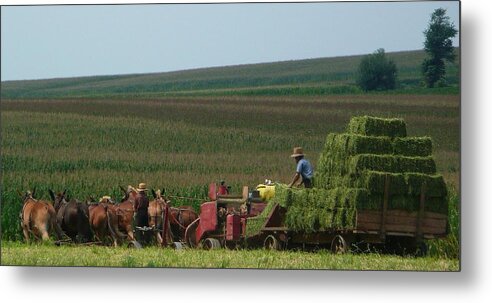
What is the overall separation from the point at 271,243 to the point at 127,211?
1757 millimetres

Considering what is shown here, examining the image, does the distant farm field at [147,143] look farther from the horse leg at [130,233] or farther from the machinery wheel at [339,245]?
the machinery wheel at [339,245]

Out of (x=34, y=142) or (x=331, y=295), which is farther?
(x=34, y=142)

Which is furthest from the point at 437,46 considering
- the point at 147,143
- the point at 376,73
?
the point at 147,143

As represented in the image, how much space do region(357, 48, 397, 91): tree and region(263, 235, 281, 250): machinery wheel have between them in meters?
1.95

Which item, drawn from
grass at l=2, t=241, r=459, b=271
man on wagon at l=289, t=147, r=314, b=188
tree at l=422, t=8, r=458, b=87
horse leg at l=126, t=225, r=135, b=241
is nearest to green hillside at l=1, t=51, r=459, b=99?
tree at l=422, t=8, r=458, b=87

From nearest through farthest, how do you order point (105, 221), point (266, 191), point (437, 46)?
point (437, 46) < point (266, 191) < point (105, 221)

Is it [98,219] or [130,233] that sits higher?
[98,219]

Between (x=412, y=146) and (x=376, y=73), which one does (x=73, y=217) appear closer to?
(x=376, y=73)

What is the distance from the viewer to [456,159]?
16.6 metres

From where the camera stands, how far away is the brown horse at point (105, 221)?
18016mm

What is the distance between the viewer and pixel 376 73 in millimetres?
17375

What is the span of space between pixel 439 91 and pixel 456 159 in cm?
83

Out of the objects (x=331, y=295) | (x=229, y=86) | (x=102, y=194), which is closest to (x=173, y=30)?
(x=229, y=86)

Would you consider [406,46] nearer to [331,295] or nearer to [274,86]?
[274,86]
